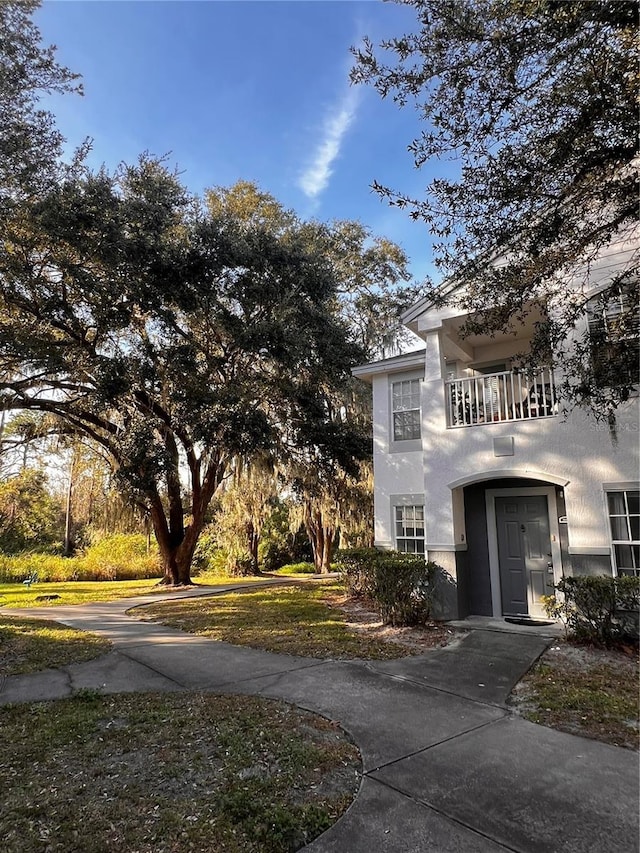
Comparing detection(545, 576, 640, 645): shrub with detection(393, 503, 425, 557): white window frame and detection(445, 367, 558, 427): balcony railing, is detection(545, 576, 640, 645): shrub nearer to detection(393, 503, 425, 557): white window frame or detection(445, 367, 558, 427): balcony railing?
detection(445, 367, 558, 427): balcony railing

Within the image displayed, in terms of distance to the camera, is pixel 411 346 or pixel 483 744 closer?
pixel 483 744

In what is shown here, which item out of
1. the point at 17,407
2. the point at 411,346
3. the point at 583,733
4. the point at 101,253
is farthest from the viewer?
the point at 411,346

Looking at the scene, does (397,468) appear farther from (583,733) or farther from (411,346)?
(411,346)

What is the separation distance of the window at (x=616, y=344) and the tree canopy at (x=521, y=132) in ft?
0.09

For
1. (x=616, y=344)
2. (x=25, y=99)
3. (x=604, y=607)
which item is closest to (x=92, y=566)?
(x=25, y=99)

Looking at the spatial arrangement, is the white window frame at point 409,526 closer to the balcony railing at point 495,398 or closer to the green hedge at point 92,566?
the balcony railing at point 495,398

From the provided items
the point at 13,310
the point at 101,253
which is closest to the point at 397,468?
the point at 101,253

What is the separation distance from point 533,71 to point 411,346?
15.4 m

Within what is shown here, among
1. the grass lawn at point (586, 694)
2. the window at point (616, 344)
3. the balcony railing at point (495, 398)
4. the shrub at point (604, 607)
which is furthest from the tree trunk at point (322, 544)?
the window at point (616, 344)

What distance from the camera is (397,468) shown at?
1129 centimetres

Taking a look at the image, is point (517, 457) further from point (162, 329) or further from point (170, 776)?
point (162, 329)

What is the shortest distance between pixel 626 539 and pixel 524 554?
1.88m

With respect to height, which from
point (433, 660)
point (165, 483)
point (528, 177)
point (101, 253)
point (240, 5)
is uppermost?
point (240, 5)

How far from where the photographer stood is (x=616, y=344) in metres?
5.87
